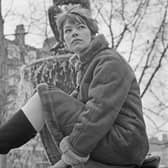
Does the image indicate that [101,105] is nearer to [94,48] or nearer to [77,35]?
[94,48]

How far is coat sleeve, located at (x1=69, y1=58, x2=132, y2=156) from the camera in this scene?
177cm

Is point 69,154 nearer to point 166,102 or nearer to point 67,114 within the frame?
point 67,114

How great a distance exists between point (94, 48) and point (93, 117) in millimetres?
437

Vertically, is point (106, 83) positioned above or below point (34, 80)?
above

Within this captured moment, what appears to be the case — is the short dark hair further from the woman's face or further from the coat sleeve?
the coat sleeve

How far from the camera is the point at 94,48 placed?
205 cm

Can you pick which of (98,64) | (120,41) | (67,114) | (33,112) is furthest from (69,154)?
(120,41)

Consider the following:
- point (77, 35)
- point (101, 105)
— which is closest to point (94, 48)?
point (77, 35)

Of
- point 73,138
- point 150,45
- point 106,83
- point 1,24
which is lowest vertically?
point 150,45

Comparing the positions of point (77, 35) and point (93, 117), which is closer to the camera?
point (93, 117)

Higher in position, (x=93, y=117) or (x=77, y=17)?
(x=77, y=17)

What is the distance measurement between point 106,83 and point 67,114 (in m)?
0.24

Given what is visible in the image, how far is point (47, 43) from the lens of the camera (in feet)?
33.0

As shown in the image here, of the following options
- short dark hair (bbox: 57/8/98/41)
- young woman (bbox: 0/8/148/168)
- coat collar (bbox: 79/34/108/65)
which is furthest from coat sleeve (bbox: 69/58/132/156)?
short dark hair (bbox: 57/8/98/41)
